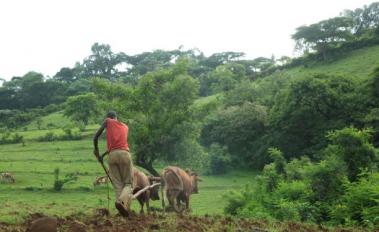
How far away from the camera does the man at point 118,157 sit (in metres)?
10.7

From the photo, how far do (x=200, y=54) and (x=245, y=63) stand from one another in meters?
33.8

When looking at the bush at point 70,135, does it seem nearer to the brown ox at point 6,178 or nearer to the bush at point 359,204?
the brown ox at point 6,178

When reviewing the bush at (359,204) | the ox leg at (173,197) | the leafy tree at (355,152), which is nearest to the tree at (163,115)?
the ox leg at (173,197)

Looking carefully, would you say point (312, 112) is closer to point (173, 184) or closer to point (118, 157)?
point (173, 184)

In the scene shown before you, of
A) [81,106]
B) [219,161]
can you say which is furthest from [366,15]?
[219,161]

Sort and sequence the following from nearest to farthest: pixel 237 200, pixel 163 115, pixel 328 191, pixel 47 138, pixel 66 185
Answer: pixel 328 191 → pixel 237 200 → pixel 163 115 → pixel 66 185 → pixel 47 138

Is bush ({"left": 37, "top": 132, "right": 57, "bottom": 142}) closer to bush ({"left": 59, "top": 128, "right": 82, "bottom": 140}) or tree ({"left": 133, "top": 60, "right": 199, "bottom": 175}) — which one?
bush ({"left": 59, "top": 128, "right": 82, "bottom": 140})

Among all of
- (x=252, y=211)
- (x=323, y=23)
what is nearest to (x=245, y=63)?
(x=323, y=23)

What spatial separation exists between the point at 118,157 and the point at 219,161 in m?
30.0

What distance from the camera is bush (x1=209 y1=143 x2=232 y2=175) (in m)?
40.1

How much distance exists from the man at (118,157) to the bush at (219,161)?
29.1 metres

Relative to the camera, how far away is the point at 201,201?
85.4 ft

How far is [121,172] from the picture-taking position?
35.9 ft

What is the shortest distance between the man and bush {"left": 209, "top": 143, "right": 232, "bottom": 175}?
95.5 feet
